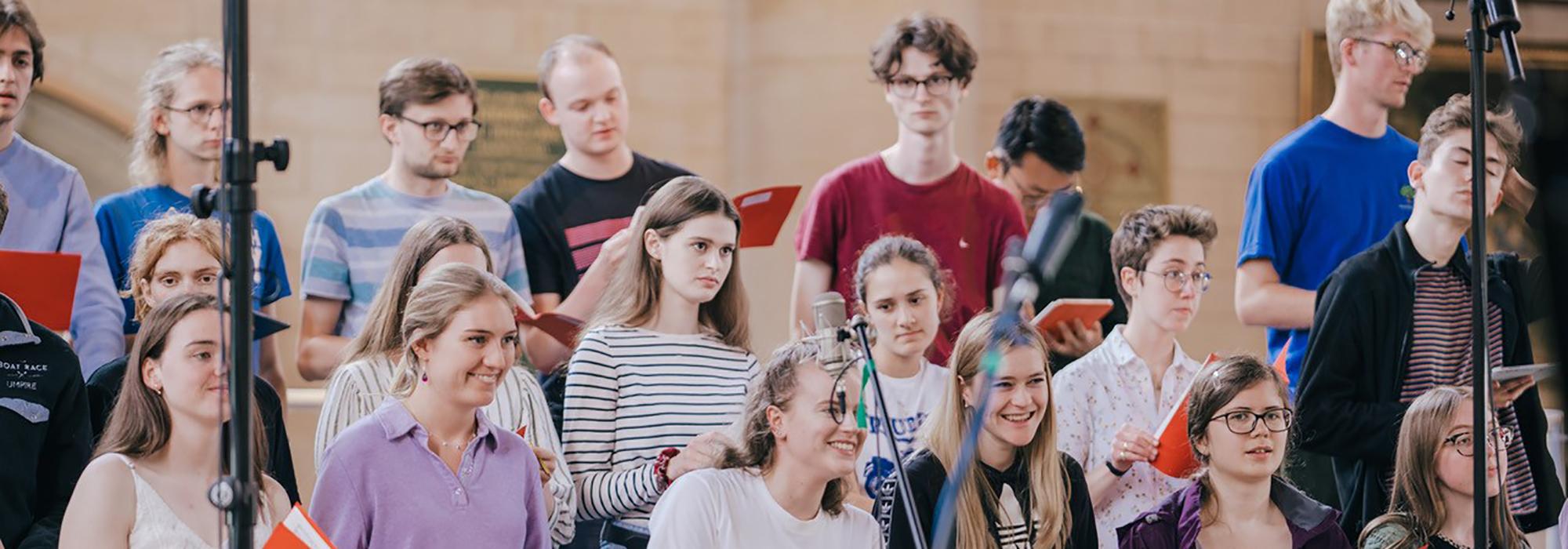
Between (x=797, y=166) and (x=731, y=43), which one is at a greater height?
(x=731, y=43)

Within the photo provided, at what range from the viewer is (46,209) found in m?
3.85

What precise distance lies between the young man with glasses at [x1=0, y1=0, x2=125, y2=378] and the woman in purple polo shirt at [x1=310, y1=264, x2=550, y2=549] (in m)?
0.88

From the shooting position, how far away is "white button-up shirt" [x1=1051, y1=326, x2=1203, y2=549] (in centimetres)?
389

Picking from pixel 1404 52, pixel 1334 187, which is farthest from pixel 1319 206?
pixel 1404 52

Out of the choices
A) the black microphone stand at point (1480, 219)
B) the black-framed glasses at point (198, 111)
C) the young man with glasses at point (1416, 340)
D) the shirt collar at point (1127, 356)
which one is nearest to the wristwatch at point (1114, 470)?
the shirt collar at point (1127, 356)

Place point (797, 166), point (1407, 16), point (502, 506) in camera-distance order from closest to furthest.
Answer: point (502, 506) → point (1407, 16) → point (797, 166)

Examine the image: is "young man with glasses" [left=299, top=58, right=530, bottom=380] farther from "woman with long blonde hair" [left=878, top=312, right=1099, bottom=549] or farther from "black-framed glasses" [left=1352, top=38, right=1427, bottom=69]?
"black-framed glasses" [left=1352, top=38, right=1427, bottom=69]

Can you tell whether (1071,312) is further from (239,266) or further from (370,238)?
(239,266)

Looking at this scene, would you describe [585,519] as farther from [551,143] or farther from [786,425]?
[551,143]

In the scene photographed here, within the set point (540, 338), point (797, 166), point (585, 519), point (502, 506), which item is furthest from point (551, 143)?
point (502, 506)

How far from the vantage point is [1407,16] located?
14.5 feet

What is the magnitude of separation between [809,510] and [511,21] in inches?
149

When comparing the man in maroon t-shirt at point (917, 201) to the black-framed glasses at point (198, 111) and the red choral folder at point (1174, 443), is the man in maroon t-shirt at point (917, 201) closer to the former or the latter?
the red choral folder at point (1174, 443)

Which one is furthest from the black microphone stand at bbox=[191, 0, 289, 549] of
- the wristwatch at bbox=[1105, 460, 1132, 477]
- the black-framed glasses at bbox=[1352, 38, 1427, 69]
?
the black-framed glasses at bbox=[1352, 38, 1427, 69]
